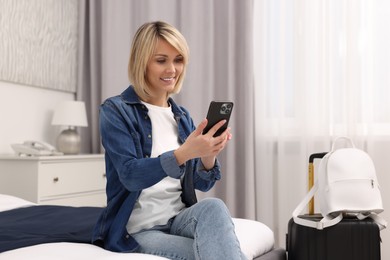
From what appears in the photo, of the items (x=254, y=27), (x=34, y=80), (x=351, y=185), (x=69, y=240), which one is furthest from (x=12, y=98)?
(x=351, y=185)

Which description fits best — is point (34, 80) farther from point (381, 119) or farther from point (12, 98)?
point (381, 119)

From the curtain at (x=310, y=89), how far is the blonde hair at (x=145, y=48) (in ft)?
6.81

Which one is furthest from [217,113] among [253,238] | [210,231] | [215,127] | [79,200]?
[79,200]

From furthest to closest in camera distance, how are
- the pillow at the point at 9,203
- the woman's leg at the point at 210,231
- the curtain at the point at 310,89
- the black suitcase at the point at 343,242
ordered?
the curtain at the point at 310,89 < the pillow at the point at 9,203 < the black suitcase at the point at 343,242 < the woman's leg at the point at 210,231

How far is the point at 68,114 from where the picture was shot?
383cm

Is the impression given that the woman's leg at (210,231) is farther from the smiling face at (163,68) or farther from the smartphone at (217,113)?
the smiling face at (163,68)

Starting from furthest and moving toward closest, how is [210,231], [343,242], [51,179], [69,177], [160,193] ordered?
1. [69,177]
2. [51,179]
3. [343,242]
4. [160,193]
5. [210,231]

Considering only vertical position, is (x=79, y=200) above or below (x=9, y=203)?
below

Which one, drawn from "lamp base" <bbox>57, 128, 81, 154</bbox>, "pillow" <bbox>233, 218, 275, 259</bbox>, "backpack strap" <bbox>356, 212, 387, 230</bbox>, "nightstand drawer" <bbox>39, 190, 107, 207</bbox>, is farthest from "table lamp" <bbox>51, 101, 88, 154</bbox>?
"backpack strap" <bbox>356, 212, 387, 230</bbox>

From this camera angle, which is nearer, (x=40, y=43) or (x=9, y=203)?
(x=9, y=203)

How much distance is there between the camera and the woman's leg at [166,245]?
148cm

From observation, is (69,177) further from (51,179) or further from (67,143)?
(67,143)

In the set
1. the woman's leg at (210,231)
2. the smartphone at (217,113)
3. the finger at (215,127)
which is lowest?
the woman's leg at (210,231)

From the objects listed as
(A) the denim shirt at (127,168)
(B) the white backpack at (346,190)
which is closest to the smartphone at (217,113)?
(A) the denim shirt at (127,168)
